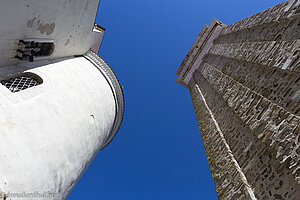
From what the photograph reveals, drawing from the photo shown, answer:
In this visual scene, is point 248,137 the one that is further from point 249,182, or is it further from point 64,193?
point 64,193

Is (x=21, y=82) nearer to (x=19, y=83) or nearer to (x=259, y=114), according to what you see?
(x=19, y=83)

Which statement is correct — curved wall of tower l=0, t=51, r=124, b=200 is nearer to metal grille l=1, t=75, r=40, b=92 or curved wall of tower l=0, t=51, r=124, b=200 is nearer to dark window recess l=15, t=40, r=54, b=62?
metal grille l=1, t=75, r=40, b=92

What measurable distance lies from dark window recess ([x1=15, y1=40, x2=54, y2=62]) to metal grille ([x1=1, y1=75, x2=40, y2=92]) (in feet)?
2.11

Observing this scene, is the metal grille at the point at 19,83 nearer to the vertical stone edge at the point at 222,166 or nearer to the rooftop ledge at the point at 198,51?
the vertical stone edge at the point at 222,166

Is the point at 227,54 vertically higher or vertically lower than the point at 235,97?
higher

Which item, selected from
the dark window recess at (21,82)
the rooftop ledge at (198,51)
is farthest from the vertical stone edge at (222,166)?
the rooftop ledge at (198,51)

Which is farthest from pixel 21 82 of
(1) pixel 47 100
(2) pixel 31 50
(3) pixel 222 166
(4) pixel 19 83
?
(3) pixel 222 166

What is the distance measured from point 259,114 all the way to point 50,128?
4949 mm

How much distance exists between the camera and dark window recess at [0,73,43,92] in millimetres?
5359

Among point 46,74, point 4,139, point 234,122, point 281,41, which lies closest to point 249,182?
point 234,122

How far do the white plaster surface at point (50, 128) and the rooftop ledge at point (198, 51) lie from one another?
26.4 ft

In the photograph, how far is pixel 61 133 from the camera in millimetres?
5281

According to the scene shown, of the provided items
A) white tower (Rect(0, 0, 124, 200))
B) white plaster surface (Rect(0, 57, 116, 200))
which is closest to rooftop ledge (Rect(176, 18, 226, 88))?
white tower (Rect(0, 0, 124, 200))

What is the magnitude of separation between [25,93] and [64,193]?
2826mm
